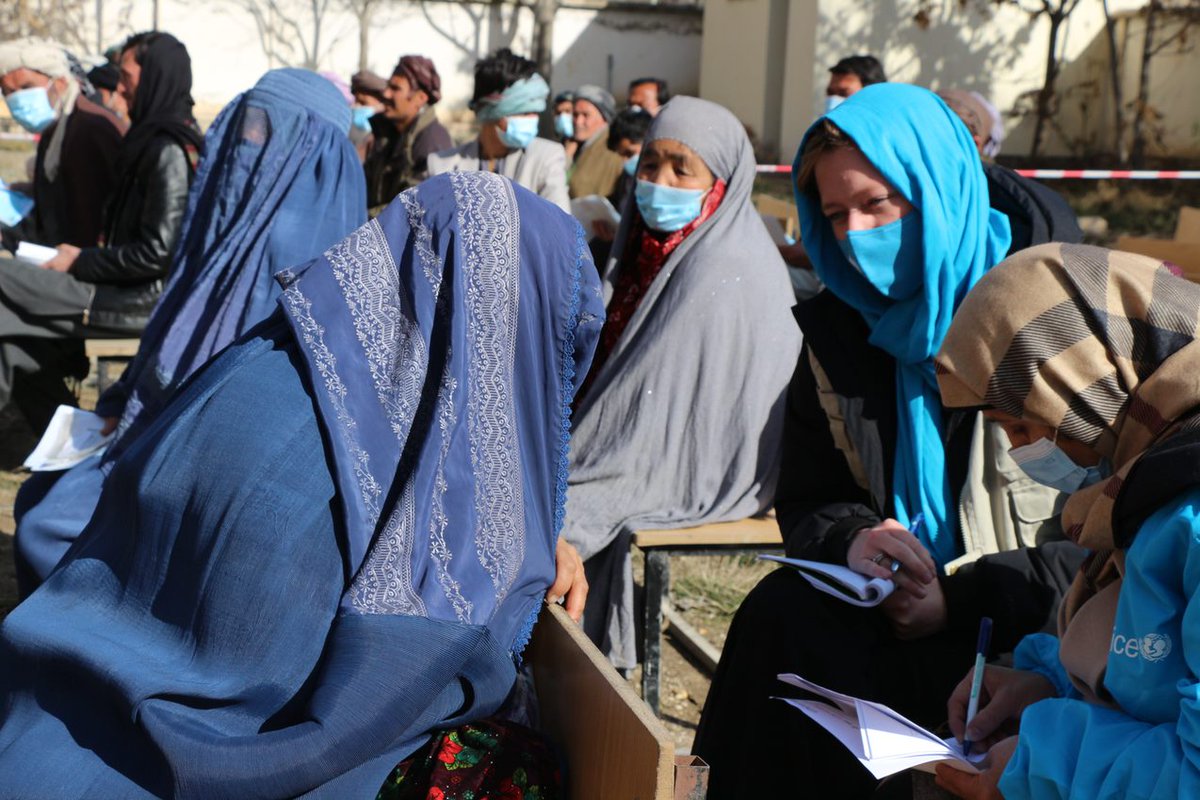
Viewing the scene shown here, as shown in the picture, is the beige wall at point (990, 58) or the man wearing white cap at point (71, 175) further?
the beige wall at point (990, 58)

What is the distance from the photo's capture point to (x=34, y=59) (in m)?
6.87

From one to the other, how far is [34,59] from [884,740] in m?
6.53

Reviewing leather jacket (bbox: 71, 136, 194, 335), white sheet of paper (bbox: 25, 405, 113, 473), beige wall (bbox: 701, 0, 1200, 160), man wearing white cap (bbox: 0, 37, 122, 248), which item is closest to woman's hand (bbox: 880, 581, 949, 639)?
white sheet of paper (bbox: 25, 405, 113, 473)

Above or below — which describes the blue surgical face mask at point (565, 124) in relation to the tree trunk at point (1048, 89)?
below

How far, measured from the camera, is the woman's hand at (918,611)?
7.80 ft

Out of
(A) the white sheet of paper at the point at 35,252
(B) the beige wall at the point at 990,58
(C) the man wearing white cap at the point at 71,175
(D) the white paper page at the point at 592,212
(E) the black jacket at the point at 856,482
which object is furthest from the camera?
(B) the beige wall at the point at 990,58

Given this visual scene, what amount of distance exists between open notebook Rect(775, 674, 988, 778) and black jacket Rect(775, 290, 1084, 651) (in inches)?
19.6

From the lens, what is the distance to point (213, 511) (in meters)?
1.92

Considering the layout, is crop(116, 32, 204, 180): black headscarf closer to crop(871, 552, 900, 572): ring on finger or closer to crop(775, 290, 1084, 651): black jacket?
crop(775, 290, 1084, 651): black jacket

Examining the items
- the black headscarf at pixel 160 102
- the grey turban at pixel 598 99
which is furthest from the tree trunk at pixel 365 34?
the black headscarf at pixel 160 102

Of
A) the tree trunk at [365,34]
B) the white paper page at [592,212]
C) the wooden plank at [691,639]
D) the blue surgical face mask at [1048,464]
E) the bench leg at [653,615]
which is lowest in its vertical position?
the wooden plank at [691,639]

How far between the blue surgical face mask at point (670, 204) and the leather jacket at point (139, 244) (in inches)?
81.0

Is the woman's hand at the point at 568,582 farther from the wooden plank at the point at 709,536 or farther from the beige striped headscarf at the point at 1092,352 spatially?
the wooden plank at the point at 709,536

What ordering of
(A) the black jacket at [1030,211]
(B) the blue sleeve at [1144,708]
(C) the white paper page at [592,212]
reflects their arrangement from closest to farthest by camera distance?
(B) the blue sleeve at [1144,708] → (A) the black jacket at [1030,211] → (C) the white paper page at [592,212]
